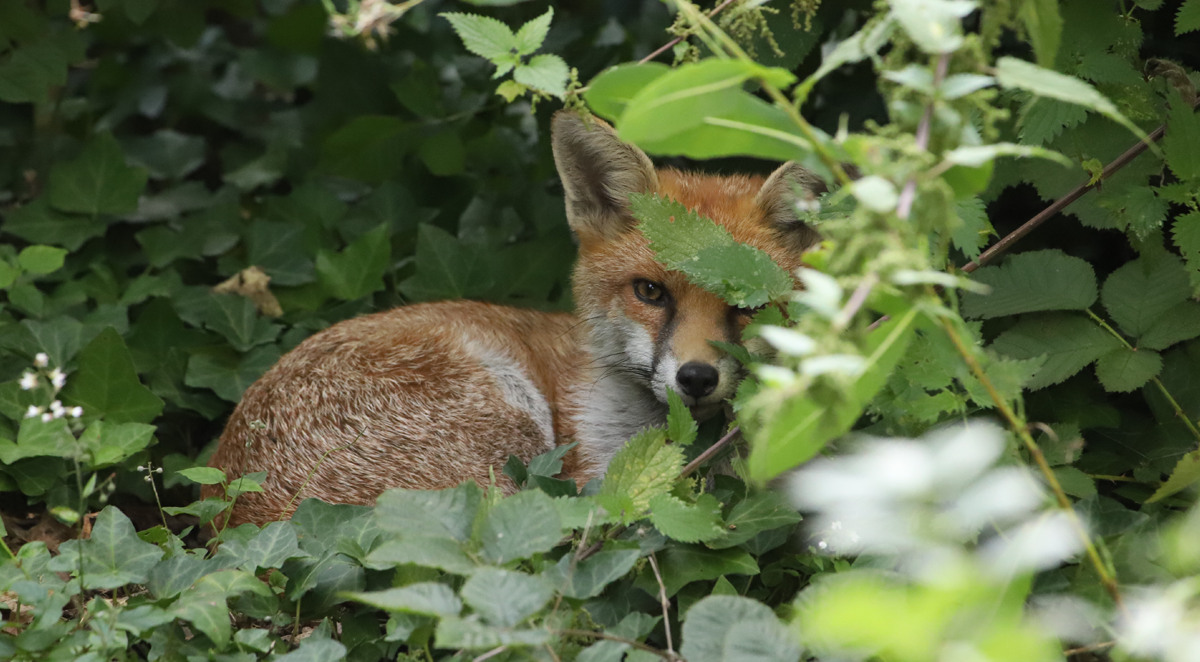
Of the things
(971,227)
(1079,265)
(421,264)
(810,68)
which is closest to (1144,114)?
(1079,265)

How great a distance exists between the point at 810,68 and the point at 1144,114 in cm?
156

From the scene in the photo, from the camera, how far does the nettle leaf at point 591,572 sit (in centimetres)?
196

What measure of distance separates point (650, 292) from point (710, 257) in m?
0.90

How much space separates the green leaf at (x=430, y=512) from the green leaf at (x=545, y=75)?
86 cm

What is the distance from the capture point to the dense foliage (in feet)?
4.40

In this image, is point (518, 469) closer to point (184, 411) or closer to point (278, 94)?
point (184, 411)

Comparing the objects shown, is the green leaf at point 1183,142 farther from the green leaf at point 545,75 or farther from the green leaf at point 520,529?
the green leaf at point 520,529

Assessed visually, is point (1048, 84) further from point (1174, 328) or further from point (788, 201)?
point (788, 201)

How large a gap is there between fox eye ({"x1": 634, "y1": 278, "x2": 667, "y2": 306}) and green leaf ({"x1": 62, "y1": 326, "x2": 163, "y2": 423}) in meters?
1.70

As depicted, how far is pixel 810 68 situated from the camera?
3.91 metres

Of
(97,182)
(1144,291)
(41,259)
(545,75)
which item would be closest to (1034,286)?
(1144,291)

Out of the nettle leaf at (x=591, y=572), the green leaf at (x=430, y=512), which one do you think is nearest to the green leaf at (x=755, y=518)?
the nettle leaf at (x=591, y=572)

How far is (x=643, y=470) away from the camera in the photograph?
2277 mm

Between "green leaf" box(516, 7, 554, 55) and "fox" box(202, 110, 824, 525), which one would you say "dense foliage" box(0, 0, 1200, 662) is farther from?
"fox" box(202, 110, 824, 525)
